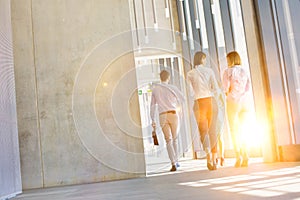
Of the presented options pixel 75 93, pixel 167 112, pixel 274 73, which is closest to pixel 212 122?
pixel 167 112

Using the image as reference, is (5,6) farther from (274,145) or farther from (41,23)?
(274,145)

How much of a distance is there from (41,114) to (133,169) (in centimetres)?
107

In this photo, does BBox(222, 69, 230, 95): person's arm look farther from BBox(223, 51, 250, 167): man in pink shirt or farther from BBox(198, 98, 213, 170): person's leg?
BBox(198, 98, 213, 170): person's leg

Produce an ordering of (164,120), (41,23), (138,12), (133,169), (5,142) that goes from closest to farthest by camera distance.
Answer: (5,142), (133,169), (41,23), (164,120), (138,12)

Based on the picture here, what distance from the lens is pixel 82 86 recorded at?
350 centimetres

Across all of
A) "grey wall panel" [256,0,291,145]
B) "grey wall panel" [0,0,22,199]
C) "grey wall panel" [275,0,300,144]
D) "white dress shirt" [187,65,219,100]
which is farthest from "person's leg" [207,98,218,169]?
"grey wall panel" [0,0,22,199]

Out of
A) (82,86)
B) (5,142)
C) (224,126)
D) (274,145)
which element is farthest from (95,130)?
(224,126)

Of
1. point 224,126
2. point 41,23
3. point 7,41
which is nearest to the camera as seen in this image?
point 7,41

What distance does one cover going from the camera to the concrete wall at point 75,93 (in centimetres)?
338

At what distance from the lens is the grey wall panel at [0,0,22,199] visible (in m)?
2.56

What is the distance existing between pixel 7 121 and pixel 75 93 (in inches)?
33.7

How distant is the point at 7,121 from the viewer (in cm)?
276

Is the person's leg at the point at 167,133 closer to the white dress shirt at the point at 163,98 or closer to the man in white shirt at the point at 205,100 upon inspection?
the white dress shirt at the point at 163,98

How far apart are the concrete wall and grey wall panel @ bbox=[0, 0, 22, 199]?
380 millimetres
